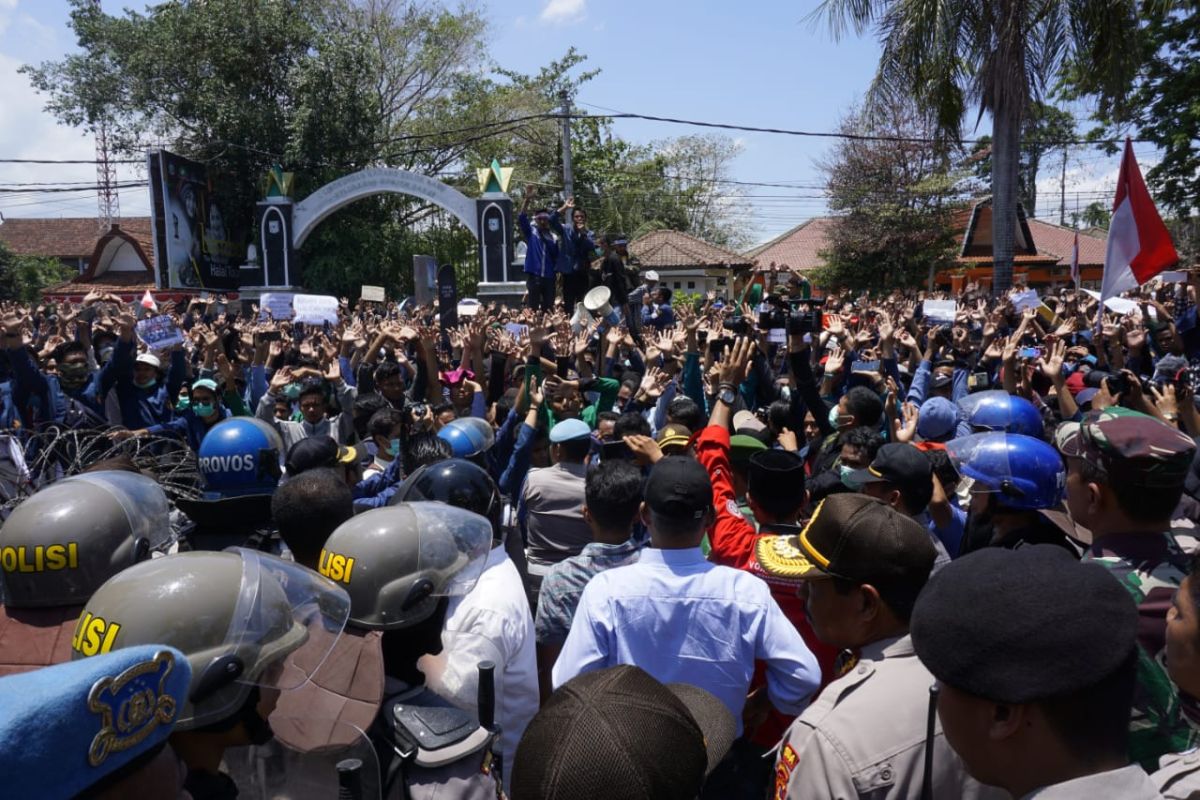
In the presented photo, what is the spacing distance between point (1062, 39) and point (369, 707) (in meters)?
17.1

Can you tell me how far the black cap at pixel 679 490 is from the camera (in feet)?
8.35

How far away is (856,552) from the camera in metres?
1.99

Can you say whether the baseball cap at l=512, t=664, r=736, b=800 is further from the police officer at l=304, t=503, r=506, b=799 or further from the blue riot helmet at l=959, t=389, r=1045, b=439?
the blue riot helmet at l=959, t=389, r=1045, b=439

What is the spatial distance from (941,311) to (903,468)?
7.08 m

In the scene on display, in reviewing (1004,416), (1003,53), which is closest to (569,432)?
(1004,416)

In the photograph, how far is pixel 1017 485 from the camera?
2.91 m

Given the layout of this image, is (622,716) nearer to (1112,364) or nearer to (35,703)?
(35,703)

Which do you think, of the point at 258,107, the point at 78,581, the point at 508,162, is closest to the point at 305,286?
the point at 258,107

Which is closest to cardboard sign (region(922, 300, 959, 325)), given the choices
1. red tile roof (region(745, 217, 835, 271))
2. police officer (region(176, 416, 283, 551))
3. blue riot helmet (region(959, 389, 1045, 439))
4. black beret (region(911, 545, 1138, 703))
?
blue riot helmet (region(959, 389, 1045, 439))

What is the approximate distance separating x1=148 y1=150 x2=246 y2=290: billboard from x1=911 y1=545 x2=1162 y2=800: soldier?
26.6 m

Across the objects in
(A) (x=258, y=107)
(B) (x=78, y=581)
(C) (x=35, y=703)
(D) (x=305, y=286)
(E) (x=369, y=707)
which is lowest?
(E) (x=369, y=707)

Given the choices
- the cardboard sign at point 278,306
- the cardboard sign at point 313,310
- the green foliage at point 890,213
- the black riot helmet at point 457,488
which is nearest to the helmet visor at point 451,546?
the black riot helmet at point 457,488

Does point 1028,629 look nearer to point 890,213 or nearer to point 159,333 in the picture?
point 159,333

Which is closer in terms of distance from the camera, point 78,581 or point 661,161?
point 78,581
